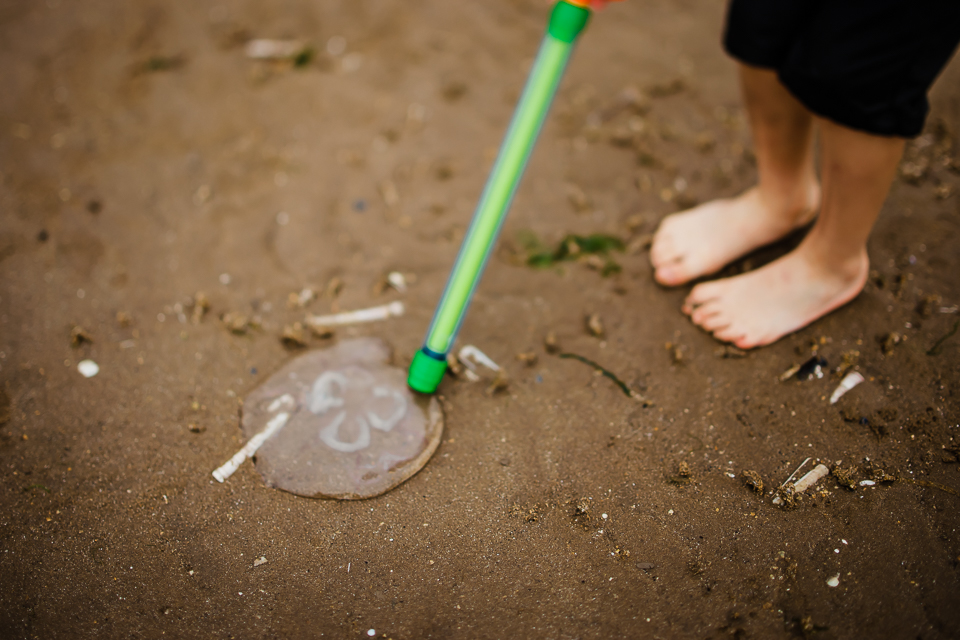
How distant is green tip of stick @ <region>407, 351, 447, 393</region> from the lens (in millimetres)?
1613

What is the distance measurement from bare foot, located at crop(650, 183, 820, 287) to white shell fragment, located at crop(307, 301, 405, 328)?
33.4 inches

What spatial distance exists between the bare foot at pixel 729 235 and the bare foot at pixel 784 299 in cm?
14

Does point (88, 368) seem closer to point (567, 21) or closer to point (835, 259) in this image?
point (567, 21)

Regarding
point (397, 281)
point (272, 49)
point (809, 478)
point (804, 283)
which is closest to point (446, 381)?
point (397, 281)

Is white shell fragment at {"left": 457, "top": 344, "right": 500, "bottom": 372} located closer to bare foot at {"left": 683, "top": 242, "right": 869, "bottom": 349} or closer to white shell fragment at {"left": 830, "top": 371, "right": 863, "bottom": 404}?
bare foot at {"left": 683, "top": 242, "right": 869, "bottom": 349}

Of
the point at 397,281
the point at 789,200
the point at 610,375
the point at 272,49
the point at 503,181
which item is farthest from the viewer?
the point at 272,49

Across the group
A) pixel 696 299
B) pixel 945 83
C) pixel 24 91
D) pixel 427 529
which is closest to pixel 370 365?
pixel 427 529

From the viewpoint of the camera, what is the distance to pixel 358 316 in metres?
1.92

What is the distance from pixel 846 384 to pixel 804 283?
0.30 meters

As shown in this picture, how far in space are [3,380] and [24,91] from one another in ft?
5.06

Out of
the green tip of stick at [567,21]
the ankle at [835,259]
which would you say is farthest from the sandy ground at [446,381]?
the green tip of stick at [567,21]

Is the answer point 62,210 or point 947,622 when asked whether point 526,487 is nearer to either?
point 947,622

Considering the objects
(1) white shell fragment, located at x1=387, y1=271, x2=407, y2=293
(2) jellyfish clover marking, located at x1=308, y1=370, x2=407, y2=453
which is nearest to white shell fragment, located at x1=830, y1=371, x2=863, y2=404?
(2) jellyfish clover marking, located at x1=308, y1=370, x2=407, y2=453

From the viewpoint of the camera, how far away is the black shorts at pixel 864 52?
46.2 inches
